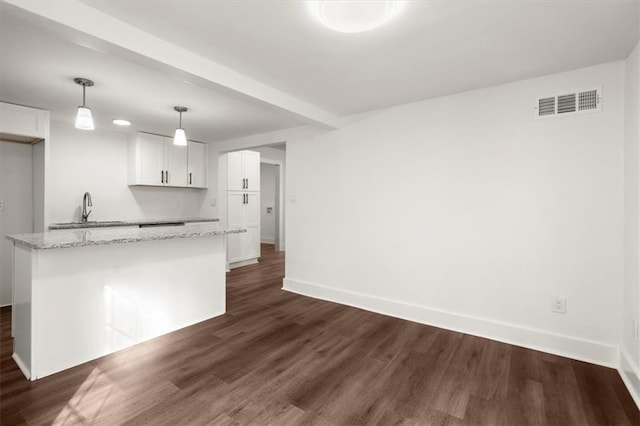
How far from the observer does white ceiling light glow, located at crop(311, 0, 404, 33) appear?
1.66 m

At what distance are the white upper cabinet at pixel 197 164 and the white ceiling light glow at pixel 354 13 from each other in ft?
13.6

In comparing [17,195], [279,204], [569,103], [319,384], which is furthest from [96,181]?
[569,103]

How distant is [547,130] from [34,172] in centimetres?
558

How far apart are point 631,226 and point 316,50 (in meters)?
2.54

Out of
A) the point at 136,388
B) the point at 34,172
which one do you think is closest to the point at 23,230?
the point at 34,172

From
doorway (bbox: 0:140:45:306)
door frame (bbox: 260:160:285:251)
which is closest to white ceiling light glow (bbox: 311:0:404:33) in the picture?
doorway (bbox: 0:140:45:306)

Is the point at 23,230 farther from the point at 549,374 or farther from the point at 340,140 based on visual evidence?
the point at 549,374

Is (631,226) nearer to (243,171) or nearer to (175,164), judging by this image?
(243,171)

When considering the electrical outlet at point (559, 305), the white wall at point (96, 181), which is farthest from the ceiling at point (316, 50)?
the electrical outlet at point (559, 305)

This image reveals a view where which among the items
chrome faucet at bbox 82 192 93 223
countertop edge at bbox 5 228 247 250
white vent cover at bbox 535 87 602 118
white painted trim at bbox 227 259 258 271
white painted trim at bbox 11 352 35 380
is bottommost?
white painted trim at bbox 11 352 35 380

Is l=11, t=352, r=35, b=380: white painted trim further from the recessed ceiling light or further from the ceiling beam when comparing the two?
the recessed ceiling light

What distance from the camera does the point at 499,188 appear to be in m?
2.79

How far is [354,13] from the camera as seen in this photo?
1715 millimetres

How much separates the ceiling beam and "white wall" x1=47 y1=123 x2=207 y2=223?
9.87 ft
